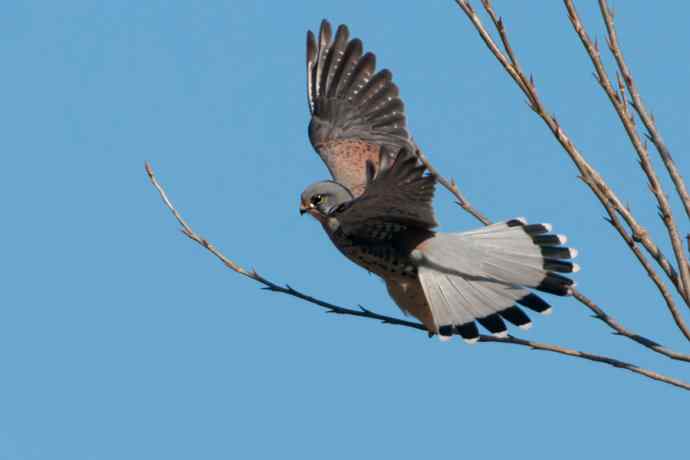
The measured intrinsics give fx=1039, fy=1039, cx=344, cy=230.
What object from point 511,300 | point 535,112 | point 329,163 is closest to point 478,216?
point 535,112

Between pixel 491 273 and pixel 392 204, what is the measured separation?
553mm

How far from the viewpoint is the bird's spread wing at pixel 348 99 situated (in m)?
5.49

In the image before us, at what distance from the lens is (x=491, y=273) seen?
4297mm

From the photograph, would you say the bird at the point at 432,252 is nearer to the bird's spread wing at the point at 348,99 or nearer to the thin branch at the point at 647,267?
the bird's spread wing at the point at 348,99

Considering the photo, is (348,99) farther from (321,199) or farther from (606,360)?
(606,360)

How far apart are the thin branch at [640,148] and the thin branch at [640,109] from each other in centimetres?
4

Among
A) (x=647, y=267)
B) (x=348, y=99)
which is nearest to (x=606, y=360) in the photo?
(x=647, y=267)

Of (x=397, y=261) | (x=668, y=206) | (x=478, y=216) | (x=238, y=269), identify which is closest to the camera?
(x=668, y=206)

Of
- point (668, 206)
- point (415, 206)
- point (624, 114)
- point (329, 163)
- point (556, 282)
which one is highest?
point (329, 163)

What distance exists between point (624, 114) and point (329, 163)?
3.15 m

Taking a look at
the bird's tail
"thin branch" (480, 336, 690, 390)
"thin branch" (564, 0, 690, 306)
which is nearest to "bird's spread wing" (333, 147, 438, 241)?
the bird's tail

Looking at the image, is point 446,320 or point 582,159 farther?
point 446,320

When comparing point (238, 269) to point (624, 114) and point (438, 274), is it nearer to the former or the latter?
point (438, 274)

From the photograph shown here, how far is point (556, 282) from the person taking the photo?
398 cm
